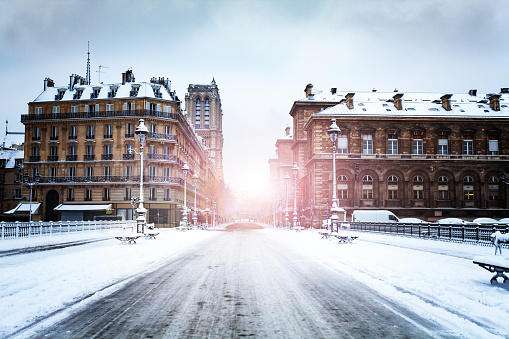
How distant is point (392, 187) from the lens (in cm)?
5431

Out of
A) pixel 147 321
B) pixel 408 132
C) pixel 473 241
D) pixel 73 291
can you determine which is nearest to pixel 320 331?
pixel 147 321

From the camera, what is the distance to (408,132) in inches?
2180

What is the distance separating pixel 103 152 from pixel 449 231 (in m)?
47.8

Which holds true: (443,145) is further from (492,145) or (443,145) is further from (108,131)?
(108,131)

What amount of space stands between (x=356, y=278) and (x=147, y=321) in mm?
5999

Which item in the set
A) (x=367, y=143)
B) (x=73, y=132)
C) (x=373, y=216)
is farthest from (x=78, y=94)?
(x=373, y=216)

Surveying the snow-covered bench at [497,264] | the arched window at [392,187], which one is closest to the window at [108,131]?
the arched window at [392,187]

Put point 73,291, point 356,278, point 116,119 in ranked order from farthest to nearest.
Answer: point 116,119 < point 356,278 < point 73,291

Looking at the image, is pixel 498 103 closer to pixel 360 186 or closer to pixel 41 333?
pixel 360 186

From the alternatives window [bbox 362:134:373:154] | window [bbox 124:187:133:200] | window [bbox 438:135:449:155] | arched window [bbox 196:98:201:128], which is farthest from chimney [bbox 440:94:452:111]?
arched window [bbox 196:98:201:128]

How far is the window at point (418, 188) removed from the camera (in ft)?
178

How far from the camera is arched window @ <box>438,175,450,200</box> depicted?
5438 cm

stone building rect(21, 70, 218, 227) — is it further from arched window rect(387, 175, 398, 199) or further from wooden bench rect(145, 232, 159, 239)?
arched window rect(387, 175, 398, 199)

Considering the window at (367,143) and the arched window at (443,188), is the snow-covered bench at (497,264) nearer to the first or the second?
the window at (367,143)
